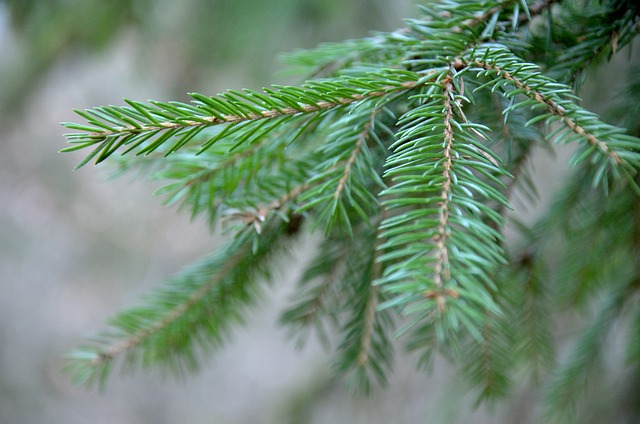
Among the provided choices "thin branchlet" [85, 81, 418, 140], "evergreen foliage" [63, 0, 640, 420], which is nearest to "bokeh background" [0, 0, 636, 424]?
"evergreen foliage" [63, 0, 640, 420]

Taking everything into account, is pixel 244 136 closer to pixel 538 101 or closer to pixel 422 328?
pixel 538 101

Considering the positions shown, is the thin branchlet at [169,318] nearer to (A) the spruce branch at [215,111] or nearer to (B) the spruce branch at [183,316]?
(B) the spruce branch at [183,316]

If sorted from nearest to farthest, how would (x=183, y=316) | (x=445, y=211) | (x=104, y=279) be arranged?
(x=445, y=211) < (x=183, y=316) < (x=104, y=279)

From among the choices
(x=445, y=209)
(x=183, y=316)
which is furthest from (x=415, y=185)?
(x=183, y=316)

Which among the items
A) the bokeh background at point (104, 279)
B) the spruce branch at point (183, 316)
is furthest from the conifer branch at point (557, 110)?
the bokeh background at point (104, 279)

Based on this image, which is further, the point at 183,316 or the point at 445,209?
the point at 183,316

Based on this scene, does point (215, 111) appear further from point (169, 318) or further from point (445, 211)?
point (169, 318)

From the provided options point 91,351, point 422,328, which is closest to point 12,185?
point 91,351
